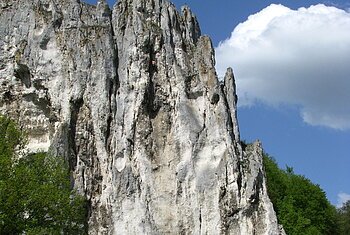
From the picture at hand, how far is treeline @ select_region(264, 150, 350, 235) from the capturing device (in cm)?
3803

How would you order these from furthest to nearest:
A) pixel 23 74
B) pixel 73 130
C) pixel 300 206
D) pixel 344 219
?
pixel 344 219
pixel 300 206
pixel 23 74
pixel 73 130

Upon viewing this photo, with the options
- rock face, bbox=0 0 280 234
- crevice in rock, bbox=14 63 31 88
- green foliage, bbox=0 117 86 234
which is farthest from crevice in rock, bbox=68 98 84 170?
green foliage, bbox=0 117 86 234

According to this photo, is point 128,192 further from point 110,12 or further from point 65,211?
point 110,12

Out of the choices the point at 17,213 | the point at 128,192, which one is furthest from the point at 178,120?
the point at 17,213

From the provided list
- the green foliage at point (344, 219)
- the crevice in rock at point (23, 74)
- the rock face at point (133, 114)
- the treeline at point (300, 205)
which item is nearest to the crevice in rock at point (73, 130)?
the rock face at point (133, 114)

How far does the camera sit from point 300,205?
129ft

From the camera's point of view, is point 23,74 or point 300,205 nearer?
point 23,74

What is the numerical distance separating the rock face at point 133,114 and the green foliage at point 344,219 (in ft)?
57.4

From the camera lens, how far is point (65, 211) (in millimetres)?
23062

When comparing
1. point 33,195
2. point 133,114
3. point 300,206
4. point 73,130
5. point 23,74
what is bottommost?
point 33,195

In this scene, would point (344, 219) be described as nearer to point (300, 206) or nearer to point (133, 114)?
point (300, 206)

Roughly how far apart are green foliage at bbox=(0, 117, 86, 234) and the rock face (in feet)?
14.0

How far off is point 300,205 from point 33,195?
21.9m

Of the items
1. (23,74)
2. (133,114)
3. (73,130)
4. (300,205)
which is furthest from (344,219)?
(23,74)
